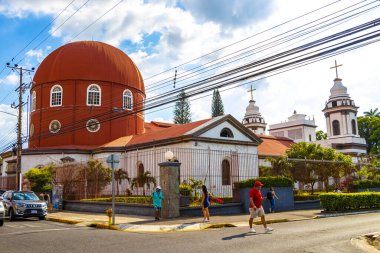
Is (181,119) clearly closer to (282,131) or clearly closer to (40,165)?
(282,131)

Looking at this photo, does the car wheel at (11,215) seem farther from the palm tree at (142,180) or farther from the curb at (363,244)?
the curb at (363,244)

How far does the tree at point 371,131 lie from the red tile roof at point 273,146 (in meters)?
27.0

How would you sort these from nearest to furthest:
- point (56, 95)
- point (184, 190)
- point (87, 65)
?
1. point (184, 190)
2. point (56, 95)
3. point (87, 65)

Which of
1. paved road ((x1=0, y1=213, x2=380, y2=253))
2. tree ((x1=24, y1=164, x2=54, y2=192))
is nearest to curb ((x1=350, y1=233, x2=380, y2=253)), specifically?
paved road ((x1=0, y1=213, x2=380, y2=253))

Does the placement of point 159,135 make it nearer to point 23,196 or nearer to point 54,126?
point 54,126

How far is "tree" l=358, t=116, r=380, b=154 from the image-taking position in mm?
69000

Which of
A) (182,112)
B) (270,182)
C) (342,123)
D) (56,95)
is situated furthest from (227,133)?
(182,112)

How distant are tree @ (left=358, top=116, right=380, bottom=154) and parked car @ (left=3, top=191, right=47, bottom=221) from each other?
201 feet

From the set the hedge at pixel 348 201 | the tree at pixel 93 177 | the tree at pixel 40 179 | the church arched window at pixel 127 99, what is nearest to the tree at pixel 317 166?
the hedge at pixel 348 201

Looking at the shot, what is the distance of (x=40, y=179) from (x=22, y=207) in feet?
33.4

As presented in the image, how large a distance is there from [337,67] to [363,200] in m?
33.7

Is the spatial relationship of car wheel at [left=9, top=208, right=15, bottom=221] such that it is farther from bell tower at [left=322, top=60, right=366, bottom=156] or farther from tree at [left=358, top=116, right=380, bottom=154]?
tree at [left=358, top=116, right=380, bottom=154]

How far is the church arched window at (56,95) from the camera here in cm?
3959

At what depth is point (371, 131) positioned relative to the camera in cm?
7112
